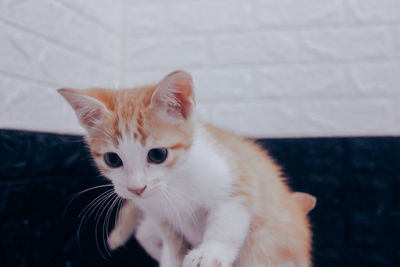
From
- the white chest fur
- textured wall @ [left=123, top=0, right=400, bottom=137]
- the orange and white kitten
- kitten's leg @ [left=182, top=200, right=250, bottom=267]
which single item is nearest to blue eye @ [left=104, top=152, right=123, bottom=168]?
the orange and white kitten

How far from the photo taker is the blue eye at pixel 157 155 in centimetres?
62

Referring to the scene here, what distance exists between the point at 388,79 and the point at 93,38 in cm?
95

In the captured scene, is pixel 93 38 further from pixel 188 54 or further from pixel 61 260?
pixel 61 260

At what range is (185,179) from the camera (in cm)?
67

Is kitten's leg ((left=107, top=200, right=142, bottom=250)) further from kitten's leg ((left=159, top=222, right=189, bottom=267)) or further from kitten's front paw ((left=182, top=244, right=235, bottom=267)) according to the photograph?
kitten's front paw ((left=182, top=244, right=235, bottom=267))

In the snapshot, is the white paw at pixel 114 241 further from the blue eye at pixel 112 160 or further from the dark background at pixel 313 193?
the blue eye at pixel 112 160

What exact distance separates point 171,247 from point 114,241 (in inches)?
8.0

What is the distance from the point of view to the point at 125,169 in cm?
62

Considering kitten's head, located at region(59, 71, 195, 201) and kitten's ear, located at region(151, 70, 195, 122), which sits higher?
kitten's ear, located at region(151, 70, 195, 122)

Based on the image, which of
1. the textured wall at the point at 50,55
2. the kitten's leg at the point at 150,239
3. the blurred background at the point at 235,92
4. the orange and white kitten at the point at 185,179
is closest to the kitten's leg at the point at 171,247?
the orange and white kitten at the point at 185,179

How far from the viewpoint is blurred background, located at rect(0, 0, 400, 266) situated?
2.80 ft

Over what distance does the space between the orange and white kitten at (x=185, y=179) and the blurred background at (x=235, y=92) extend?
27cm

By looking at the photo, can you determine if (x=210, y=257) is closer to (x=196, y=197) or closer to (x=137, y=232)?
(x=196, y=197)

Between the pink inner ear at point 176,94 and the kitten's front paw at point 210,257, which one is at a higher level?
the pink inner ear at point 176,94
